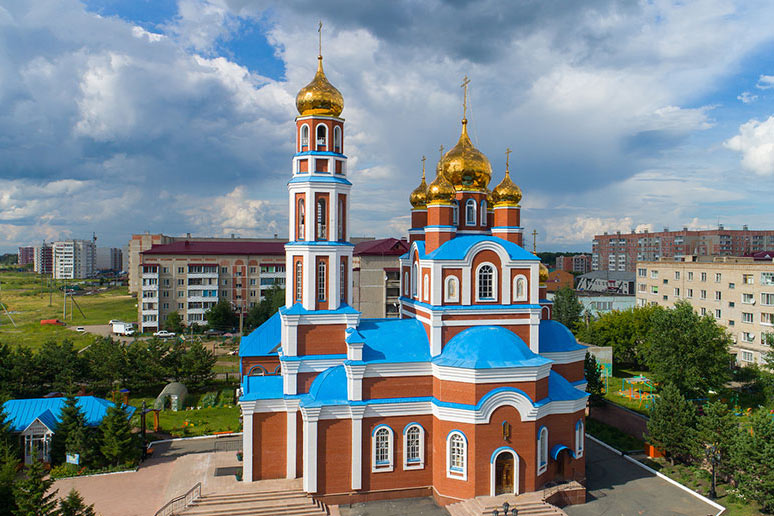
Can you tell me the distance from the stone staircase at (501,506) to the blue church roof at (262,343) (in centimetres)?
1117

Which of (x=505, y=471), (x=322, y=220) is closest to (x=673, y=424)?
(x=505, y=471)

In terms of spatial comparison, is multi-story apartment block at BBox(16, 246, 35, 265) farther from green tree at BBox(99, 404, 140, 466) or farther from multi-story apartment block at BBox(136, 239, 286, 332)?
green tree at BBox(99, 404, 140, 466)

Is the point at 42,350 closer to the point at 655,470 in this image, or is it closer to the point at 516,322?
the point at 516,322

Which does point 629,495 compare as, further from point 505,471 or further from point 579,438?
point 505,471

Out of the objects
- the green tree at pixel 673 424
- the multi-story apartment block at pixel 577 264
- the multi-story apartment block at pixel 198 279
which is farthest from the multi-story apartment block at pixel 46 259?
the green tree at pixel 673 424

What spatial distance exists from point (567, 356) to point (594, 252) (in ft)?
287

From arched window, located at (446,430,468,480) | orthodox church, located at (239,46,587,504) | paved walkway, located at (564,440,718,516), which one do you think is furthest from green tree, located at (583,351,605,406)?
arched window, located at (446,430,468,480)

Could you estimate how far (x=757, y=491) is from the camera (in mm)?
15195

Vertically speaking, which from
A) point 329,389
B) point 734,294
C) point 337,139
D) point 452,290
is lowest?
point 329,389

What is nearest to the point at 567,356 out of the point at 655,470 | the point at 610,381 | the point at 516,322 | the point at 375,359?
the point at 516,322

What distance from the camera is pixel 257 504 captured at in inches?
595

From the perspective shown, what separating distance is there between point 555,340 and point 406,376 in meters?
6.77

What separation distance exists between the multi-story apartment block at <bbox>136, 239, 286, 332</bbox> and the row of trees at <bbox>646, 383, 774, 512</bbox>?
36.3 m

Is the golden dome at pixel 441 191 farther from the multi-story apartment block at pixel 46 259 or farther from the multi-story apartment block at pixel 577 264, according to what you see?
the multi-story apartment block at pixel 46 259
